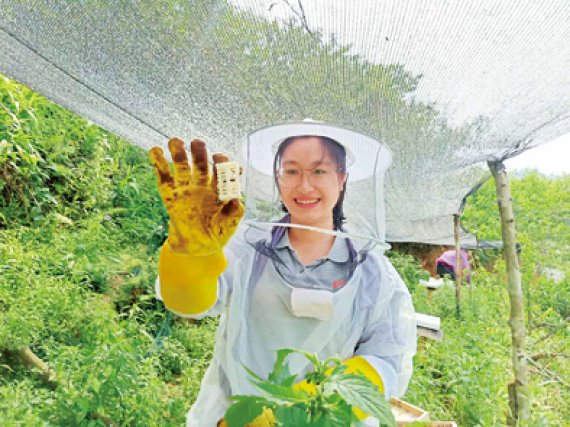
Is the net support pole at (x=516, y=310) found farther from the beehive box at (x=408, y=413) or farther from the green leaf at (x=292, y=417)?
the green leaf at (x=292, y=417)

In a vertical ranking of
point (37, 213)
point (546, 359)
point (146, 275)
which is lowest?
point (546, 359)

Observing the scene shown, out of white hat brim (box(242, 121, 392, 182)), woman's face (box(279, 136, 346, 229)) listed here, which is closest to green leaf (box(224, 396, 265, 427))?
woman's face (box(279, 136, 346, 229))

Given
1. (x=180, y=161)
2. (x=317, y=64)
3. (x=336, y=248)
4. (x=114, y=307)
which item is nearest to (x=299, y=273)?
(x=336, y=248)

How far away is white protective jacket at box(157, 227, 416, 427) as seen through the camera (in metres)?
1.22

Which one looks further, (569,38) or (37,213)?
(37,213)

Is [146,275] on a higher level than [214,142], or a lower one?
lower

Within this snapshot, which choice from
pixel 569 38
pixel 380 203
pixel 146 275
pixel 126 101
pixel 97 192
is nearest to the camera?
pixel 569 38

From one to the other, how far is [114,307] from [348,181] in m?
3.06

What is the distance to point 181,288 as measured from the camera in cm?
109

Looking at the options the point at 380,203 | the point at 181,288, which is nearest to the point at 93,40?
the point at 181,288

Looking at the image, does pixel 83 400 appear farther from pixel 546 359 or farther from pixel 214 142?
pixel 546 359

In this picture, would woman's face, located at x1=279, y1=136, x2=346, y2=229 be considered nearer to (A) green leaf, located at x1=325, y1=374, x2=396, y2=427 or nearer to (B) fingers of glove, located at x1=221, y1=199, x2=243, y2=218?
(B) fingers of glove, located at x1=221, y1=199, x2=243, y2=218

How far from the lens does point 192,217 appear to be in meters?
0.99

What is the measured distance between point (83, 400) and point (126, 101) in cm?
149
